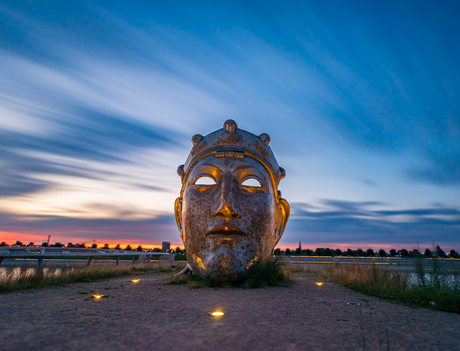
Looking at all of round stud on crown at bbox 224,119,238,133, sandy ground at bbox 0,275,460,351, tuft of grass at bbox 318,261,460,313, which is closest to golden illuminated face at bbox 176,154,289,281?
round stud on crown at bbox 224,119,238,133

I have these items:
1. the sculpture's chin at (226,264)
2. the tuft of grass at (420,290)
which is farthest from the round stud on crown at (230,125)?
the tuft of grass at (420,290)

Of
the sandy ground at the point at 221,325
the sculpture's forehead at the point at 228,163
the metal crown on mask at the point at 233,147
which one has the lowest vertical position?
the sandy ground at the point at 221,325

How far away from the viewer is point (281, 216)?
7.53 m

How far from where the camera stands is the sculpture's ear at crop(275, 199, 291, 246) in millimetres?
7355

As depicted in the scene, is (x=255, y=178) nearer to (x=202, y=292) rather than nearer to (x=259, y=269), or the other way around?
(x=259, y=269)

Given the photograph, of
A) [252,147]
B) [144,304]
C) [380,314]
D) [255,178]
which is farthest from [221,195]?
[380,314]

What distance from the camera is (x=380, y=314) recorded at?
11.7 ft

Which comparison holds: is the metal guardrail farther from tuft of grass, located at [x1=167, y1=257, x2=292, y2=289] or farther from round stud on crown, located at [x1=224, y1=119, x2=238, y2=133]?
round stud on crown, located at [x1=224, y1=119, x2=238, y2=133]

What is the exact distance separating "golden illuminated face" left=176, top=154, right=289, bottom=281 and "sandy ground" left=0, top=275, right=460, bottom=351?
4.88ft

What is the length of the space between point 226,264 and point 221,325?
9.77ft

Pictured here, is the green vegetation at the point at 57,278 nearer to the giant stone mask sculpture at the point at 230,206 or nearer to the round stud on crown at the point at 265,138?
the giant stone mask sculpture at the point at 230,206

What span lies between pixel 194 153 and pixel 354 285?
5223mm

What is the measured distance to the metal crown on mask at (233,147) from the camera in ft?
23.2

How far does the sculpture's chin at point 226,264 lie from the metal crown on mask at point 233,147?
7.34 feet
